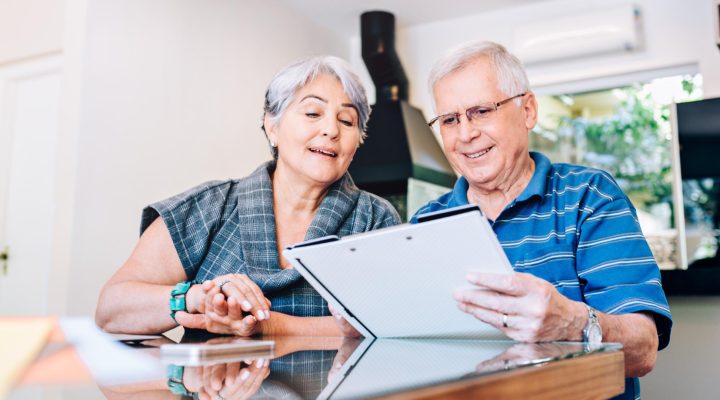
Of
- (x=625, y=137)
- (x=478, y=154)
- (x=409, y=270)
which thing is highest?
(x=625, y=137)

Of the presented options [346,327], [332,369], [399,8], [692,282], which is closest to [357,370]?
[332,369]

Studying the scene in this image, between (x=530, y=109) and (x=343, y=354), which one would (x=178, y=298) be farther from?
(x=530, y=109)

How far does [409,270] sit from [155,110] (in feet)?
8.07

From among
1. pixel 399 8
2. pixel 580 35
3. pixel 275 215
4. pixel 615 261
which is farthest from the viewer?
pixel 399 8

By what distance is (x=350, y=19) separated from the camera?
167 inches

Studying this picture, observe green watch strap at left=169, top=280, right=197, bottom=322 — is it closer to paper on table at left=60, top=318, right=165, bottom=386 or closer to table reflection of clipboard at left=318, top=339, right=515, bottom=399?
paper on table at left=60, top=318, right=165, bottom=386

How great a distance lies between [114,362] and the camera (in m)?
0.70

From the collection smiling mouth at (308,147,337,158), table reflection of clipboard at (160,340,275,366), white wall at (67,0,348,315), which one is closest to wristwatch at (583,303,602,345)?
table reflection of clipboard at (160,340,275,366)

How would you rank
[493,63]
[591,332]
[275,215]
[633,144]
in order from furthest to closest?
1. [633,144]
2. [275,215]
3. [493,63]
4. [591,332]

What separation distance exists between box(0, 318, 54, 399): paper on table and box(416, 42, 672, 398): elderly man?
0.50 metres

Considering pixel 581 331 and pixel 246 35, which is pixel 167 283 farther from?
pixel 246 35

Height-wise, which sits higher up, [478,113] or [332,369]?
[478,113]

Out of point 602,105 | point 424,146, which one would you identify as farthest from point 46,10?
point 602,105

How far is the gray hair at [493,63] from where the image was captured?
1363 millimetres
